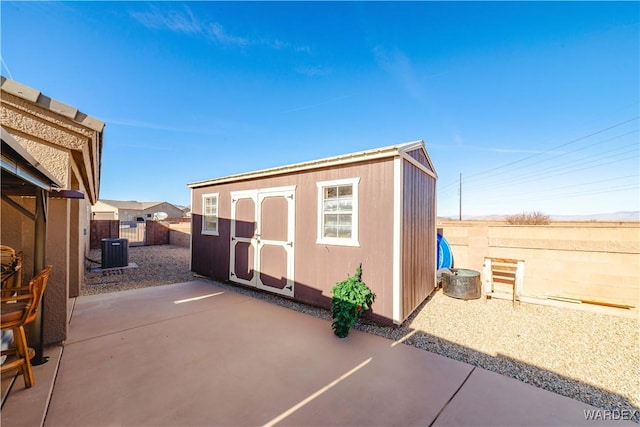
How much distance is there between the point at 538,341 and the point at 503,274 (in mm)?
2253

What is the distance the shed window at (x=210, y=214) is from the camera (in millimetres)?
6598

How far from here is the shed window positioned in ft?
21.6

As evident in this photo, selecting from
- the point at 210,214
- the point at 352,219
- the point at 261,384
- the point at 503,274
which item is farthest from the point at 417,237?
the point at 210,214

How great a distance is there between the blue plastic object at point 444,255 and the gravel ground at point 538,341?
4.17 feet

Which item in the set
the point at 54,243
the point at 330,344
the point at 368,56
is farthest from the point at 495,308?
the point at 368,56

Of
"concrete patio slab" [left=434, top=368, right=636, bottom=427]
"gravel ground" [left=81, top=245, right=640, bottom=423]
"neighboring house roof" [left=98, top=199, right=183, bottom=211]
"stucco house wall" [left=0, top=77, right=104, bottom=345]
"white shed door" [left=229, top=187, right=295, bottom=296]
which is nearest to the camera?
"concrete patio slab" [left=434, top=368, right=636, bottom=427]

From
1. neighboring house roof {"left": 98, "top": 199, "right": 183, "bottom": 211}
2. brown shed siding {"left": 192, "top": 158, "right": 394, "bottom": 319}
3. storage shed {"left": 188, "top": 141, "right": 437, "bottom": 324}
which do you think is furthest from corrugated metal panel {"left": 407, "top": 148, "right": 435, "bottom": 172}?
neighboring house roof {"left": 98, "top": 199, "right": 183, "bottom": 211}

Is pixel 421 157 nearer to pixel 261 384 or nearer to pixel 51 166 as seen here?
pixel 261 384

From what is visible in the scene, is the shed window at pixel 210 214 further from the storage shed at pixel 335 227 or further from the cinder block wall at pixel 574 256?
the cinder block wall at pixel 574 256

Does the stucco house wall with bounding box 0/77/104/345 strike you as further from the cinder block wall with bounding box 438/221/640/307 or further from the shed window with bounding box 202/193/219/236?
the cinder block wall with bounding box 438/221/640/307

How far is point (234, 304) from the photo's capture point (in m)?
4.68

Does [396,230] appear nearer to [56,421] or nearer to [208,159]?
[56,421]

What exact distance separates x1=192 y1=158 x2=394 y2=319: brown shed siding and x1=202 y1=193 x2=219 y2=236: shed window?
4.04 ft

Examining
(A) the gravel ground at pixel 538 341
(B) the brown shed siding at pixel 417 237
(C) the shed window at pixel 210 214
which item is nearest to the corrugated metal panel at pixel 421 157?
(B) the brown shed siding at pixel 417 237
